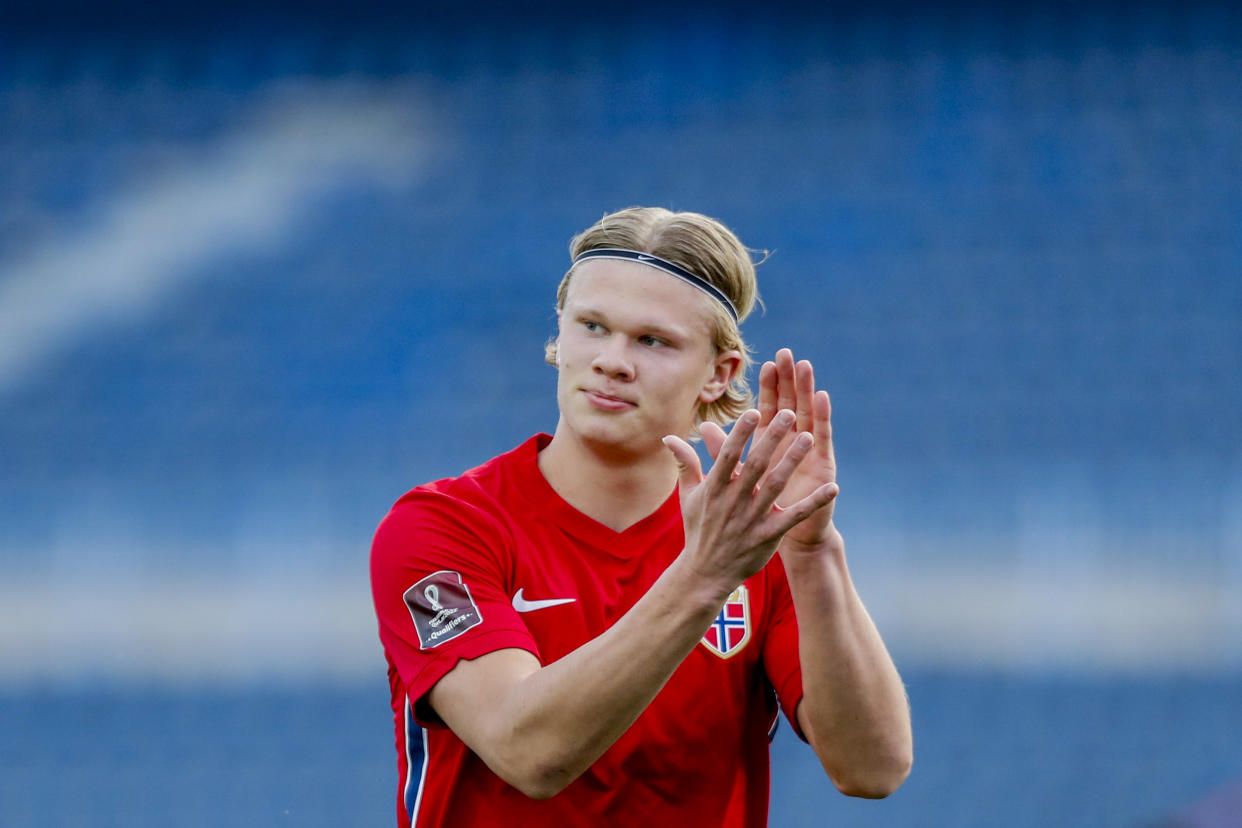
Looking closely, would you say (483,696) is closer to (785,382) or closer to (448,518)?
(448,518)

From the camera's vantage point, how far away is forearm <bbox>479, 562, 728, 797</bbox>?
6.39 ft

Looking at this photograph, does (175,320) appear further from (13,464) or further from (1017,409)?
(1017,409)

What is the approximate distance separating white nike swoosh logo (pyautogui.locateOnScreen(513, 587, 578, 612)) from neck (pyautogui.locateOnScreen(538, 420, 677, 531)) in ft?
0.74

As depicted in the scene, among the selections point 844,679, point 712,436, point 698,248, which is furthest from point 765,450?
point 698,248

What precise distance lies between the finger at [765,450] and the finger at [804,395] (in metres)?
0.26

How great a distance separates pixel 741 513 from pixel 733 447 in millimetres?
124

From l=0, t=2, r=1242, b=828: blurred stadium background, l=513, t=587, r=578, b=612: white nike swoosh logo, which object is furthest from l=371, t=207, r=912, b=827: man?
l=0, t=2, r=1242, b=828: blurred stadium background

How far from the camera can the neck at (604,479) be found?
8.61 feet

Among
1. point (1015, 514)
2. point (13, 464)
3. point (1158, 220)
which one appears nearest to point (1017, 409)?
point (1015, 514)

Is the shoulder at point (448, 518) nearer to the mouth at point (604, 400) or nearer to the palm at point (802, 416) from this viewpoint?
the mouth at point (604, 400)

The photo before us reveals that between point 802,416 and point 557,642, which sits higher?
point 802,416

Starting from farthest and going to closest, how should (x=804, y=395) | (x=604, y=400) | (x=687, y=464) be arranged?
(x=604, y=400), (x=804, y=395), (x=687, y=464)

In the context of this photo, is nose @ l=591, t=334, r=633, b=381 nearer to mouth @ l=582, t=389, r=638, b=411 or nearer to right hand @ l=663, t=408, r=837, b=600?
mouth @ l=582, t=389, r=638, b=411

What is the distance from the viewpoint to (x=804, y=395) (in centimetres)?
222
